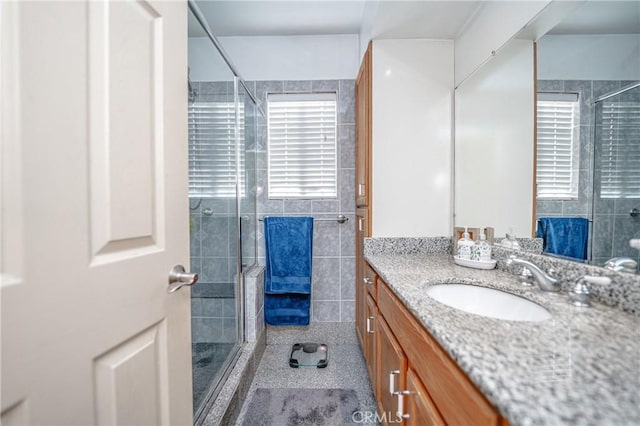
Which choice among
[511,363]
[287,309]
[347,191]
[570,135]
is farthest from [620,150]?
[287,309]

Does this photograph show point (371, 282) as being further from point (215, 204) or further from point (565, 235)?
point (215, 204)

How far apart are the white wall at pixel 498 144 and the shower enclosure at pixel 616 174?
0.84 feet

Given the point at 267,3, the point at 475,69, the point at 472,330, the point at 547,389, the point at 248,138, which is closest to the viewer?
the point at 547,389

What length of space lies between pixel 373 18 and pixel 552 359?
1.55 metres

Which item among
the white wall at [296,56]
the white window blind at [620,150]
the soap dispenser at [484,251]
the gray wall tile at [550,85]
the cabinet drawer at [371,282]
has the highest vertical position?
the white wall at [296,56]

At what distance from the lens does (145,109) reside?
594mm

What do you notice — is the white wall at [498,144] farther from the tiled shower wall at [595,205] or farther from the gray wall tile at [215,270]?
the gray wall tile at [215,270]

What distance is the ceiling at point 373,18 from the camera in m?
0.73

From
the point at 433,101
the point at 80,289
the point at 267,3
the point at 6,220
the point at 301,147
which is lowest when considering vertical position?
the point at 80,289

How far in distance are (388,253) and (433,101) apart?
0.93 metres

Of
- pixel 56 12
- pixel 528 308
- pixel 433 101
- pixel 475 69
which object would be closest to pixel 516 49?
pixel 475 69

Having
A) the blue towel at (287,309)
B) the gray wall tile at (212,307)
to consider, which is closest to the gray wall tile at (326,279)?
the blue towel at (287,309)

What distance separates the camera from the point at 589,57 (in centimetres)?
77

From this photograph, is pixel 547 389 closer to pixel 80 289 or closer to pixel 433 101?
pixel 80 289
